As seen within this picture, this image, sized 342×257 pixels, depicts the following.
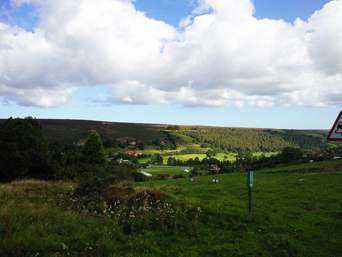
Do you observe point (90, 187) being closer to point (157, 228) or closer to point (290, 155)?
point (157, 228)

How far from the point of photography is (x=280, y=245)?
21.7 ft

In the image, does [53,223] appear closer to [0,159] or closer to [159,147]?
[0,159]

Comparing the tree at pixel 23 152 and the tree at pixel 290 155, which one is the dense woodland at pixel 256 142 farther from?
the tree at pixel 23 152

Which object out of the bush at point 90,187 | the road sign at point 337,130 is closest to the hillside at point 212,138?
the bush at point 90,187

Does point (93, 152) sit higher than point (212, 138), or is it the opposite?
point (93, 152)

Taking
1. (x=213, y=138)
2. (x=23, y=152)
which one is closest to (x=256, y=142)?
(x=213, y=138)

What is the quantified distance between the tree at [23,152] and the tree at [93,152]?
7827mm

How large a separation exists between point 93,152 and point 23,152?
1213 centimetres

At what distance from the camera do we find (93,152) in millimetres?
36875

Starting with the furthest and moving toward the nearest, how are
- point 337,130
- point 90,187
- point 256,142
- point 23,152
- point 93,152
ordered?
point 256,142, point 93,152, point 23,152, point 90,187, point 337,130

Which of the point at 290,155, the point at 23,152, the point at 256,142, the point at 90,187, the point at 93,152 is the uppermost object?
the point at 90,187

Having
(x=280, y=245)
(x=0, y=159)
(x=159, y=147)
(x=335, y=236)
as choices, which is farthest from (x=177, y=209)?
(x=159, y=147)

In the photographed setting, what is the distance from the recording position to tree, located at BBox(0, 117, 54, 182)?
2466 cm

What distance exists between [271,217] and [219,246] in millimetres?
3504
